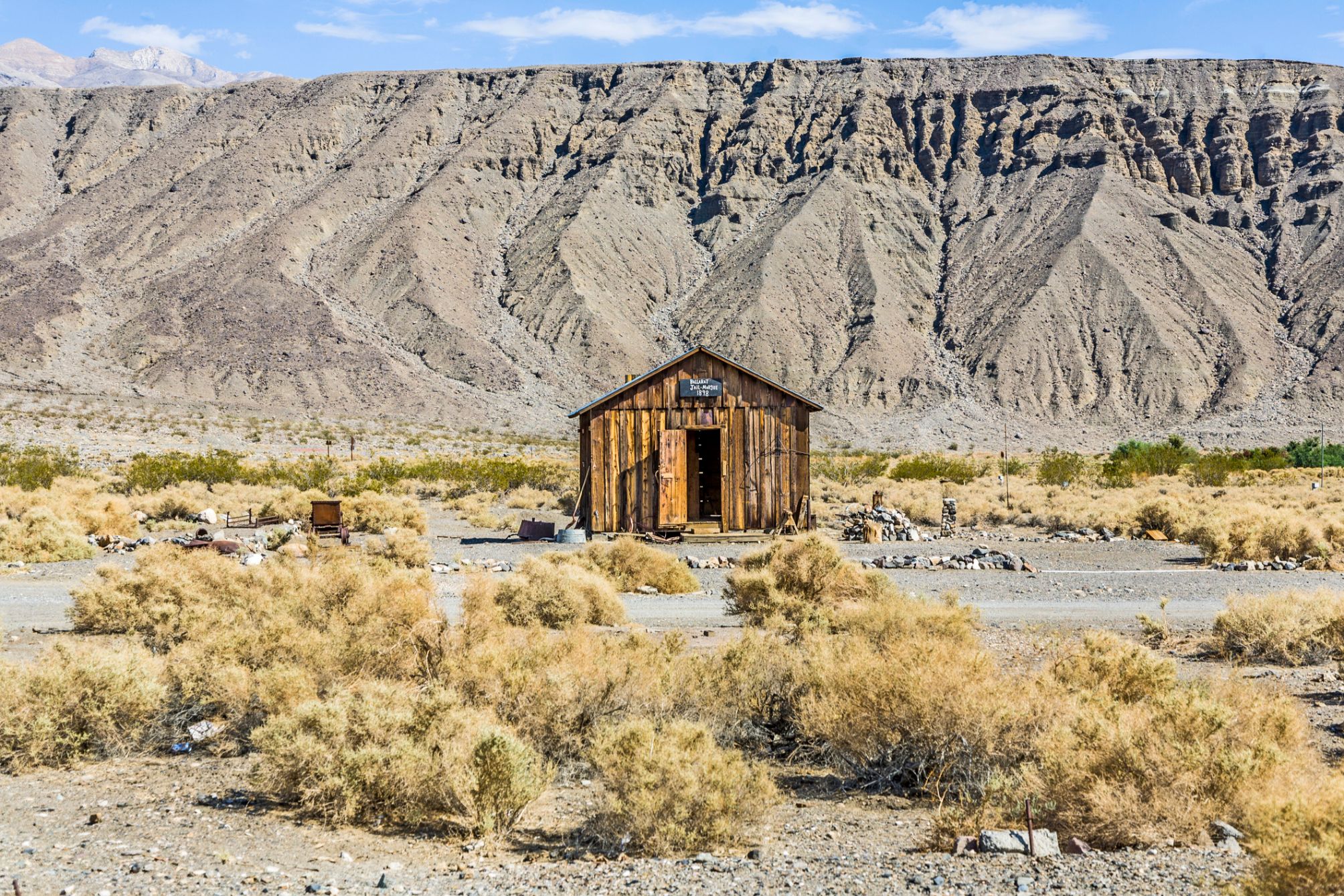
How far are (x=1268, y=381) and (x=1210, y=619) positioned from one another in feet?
215

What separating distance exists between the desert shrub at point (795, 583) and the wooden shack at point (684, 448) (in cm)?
980

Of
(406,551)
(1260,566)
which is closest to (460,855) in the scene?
(406,551)

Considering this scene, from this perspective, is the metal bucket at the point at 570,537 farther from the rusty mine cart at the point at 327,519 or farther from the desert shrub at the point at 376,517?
the rusty mine cart at the point at 327,519

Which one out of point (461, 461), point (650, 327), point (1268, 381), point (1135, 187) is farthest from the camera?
point (1135, 187)

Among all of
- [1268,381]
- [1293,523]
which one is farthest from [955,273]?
[1293,523]

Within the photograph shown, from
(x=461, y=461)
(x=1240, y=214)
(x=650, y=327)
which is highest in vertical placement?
(x=1240, y=214)

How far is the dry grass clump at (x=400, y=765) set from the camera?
659 centimetres

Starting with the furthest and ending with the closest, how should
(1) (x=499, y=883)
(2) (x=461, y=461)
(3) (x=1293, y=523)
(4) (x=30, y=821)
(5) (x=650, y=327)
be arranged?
1. (5) (x=650, y=327)
2. (2) (x=461, y=461)
3. (3) (x=1293, y=523)
4. (4) (x=30, y=821)
5. (1) (x=499, y=883)

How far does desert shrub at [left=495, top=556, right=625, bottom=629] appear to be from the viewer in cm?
1279

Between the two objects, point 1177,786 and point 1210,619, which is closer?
point 1177,786

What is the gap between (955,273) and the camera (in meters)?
81.9

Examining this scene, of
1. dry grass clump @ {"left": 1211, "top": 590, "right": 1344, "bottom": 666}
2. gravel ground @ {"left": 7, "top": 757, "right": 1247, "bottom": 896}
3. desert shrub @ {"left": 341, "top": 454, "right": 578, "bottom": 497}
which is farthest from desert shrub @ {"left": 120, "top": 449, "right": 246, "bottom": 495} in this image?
dry grass clump @ {"left": 1211, "top": 590, "right": 1344, "bottom": 666}

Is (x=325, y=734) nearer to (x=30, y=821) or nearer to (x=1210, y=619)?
(x=30, y=821)

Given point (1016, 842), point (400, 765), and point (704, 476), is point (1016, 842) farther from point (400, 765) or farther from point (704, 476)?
point (704, 476)
